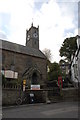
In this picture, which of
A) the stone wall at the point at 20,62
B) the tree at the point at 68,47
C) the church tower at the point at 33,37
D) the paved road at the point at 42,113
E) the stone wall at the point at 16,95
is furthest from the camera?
the church tower at the point at 33,37

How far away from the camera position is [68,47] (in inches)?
1702

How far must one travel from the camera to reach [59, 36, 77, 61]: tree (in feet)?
138

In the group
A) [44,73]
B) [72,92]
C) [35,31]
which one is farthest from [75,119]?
[35,31]

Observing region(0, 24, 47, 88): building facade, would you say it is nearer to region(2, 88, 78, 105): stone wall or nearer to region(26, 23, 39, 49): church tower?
region(2, 88, 78, 105): stone wall

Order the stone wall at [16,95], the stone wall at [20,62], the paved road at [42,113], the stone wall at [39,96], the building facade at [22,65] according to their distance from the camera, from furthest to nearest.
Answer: the stone wall at [20,62] < the building facade at [22,65] < the stone wall at [39,96] < the stone wall at [16,95] < the paved road at [42,113]

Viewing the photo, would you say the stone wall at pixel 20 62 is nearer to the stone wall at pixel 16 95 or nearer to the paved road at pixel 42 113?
the stone wall at pixel 16 95

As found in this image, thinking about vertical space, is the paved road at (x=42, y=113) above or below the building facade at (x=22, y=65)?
below

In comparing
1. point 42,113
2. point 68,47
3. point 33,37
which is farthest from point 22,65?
point 33,37

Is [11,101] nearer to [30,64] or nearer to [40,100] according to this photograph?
[40,100]

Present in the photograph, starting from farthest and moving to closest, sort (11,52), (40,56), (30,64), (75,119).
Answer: (40,56) → (30,64) → (11,52) → (75,119)

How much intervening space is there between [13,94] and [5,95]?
1.10 metres

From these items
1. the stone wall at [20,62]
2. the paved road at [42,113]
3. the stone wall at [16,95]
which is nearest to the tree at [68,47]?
the stone wall at [20,62]

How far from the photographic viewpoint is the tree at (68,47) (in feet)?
138

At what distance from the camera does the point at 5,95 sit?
1551 cm
